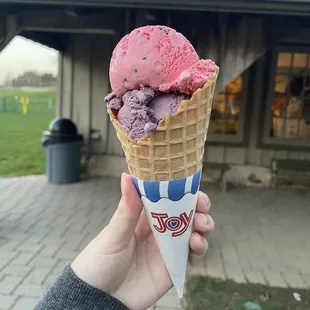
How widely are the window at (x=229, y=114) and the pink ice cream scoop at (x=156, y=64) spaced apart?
741 cm

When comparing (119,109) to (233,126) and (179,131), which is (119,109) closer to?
(179,131)

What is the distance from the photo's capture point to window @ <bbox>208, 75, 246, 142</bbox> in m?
9.12

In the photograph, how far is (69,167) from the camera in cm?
895

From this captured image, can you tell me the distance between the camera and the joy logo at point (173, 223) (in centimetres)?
178

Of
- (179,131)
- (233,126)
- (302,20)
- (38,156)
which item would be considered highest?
(302,20)

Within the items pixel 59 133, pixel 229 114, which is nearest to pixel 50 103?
pixel 59 133

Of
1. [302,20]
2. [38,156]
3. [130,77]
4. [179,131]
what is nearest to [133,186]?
[179,131]

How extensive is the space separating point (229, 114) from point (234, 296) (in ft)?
18.2

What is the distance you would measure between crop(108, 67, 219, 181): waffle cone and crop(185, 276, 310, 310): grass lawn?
8.49 feet

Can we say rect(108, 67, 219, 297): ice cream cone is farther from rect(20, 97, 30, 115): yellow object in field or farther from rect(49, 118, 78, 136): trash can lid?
rect(20, 97, 30, 115): yellow object in field

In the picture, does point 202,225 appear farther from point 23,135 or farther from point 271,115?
point 23,135

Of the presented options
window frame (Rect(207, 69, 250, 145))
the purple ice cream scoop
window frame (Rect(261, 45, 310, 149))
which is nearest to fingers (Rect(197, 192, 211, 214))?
the purple ice cream scoop

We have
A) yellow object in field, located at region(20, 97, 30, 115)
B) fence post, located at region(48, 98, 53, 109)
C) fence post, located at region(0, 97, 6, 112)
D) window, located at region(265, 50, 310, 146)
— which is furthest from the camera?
fence post, located at region(48, 98, 53, 109)

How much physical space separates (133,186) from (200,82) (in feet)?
1.61
